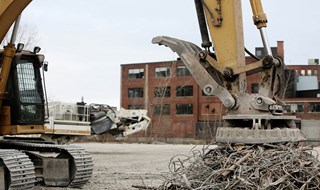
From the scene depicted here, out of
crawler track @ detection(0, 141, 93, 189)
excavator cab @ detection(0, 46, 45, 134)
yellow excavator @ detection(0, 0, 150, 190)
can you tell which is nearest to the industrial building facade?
crawler track @ detection(0, 141, 93, 189)

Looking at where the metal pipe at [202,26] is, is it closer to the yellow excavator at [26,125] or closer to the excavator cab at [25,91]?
the yellow excavator at [26,125]

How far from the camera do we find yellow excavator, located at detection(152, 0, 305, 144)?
5.61 m

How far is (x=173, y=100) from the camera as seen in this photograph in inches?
2451

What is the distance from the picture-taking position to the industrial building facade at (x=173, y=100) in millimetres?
57281

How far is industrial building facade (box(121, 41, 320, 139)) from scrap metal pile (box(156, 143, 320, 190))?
160 ft

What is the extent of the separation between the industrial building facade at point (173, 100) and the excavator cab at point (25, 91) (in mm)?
44903

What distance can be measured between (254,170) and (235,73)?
1260 millimetres

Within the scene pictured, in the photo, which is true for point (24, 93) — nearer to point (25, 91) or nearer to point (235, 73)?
point (25, 91)

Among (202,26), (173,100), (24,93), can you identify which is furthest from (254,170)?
(173,100)

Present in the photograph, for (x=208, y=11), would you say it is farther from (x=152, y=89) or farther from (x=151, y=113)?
(x=152, y=89)

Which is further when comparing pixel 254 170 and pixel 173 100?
pixel 173 100

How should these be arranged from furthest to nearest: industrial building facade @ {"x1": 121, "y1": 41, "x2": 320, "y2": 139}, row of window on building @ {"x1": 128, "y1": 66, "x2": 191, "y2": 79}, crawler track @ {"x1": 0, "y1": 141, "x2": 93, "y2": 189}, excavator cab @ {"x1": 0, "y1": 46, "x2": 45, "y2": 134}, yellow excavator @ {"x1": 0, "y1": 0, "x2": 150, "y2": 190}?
row of window on building @ {"x1": 128, "y1": 66, "x2": 191, "y2": 79}, industrial building facade @ {"x1": 121, "y1": 41, "x2": 320, "y2": 139}, crawler track @ {"x1": 0, "y1": 141, "x2": 93, "y2": 189}, excavator cab @ {"x1": 0, "y1": 46, "x2": 45, "y2": 134}, yellow excavator @ {"x1": 0, "y1": 0, "x2": 150, "y2": 190}

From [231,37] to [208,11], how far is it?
18.8 inches

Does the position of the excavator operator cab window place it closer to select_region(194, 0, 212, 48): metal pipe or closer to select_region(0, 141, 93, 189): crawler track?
select_region(0, 141, 93, 189): crawler track
